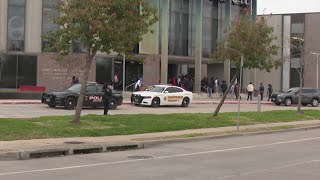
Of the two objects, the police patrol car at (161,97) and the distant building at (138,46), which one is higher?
the distant building at (138,46)

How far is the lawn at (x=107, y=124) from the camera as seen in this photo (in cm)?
1716

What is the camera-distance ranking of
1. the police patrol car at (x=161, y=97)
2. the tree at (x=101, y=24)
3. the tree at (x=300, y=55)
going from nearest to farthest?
1. the tree at (x=101, y=24)
2. the tree at (x=300, y=55)
3. the police patrol car at (x=161, y=97)

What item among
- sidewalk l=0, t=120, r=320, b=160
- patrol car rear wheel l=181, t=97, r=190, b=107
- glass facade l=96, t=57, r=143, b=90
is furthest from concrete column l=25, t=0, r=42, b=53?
sidewalk l=0, t=120, r=320, b=160

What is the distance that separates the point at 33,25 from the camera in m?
47.2

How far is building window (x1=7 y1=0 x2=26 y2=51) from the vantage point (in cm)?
4688

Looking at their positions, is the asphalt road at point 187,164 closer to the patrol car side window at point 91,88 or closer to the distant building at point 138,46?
the patrol car side window at point 91,88

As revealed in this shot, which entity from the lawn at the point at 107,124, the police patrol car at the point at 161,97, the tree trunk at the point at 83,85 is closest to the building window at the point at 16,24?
the police patrol car at the point at 161,97

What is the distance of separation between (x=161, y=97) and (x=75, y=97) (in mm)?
7341

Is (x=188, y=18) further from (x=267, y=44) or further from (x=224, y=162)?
(x=224, y=162)

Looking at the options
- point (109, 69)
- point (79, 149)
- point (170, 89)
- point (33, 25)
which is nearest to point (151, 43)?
point (109, 69)

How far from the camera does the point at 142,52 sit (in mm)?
51312

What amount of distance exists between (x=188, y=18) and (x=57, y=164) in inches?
1757

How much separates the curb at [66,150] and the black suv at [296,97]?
3007 centimetres

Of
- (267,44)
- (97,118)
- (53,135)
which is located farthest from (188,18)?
(53,135)
